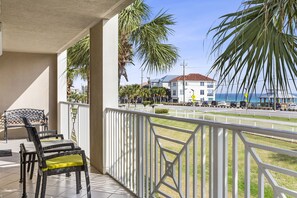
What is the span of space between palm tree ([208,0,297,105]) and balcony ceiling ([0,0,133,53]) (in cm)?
203

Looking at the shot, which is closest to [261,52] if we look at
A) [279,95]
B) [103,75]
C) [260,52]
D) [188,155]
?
[260,52]

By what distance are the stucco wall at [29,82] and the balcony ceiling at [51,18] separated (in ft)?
4.32

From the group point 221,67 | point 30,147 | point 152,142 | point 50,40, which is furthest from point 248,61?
point 50,40

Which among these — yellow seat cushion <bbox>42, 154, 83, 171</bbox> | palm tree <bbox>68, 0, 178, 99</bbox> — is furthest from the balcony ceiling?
yellow seat cushion <bbox>42, 154, 83, 171</bbox>

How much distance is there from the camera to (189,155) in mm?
2268

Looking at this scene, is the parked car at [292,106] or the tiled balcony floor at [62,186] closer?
the parked car at [292,106]

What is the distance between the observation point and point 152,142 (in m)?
2.87

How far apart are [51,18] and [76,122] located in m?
2.59

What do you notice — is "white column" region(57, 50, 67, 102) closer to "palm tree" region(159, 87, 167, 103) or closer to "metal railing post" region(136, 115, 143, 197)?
"metal railing post" region(136, 115, 143, 197)

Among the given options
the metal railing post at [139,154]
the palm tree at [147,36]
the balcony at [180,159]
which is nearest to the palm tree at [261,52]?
the balcony at [180,159]

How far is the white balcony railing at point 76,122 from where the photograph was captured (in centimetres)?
533

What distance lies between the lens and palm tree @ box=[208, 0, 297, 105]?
1443mm

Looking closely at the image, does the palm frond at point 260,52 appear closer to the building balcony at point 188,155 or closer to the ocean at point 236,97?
the ocean at point 236,97

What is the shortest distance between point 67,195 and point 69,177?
2.21 feet
